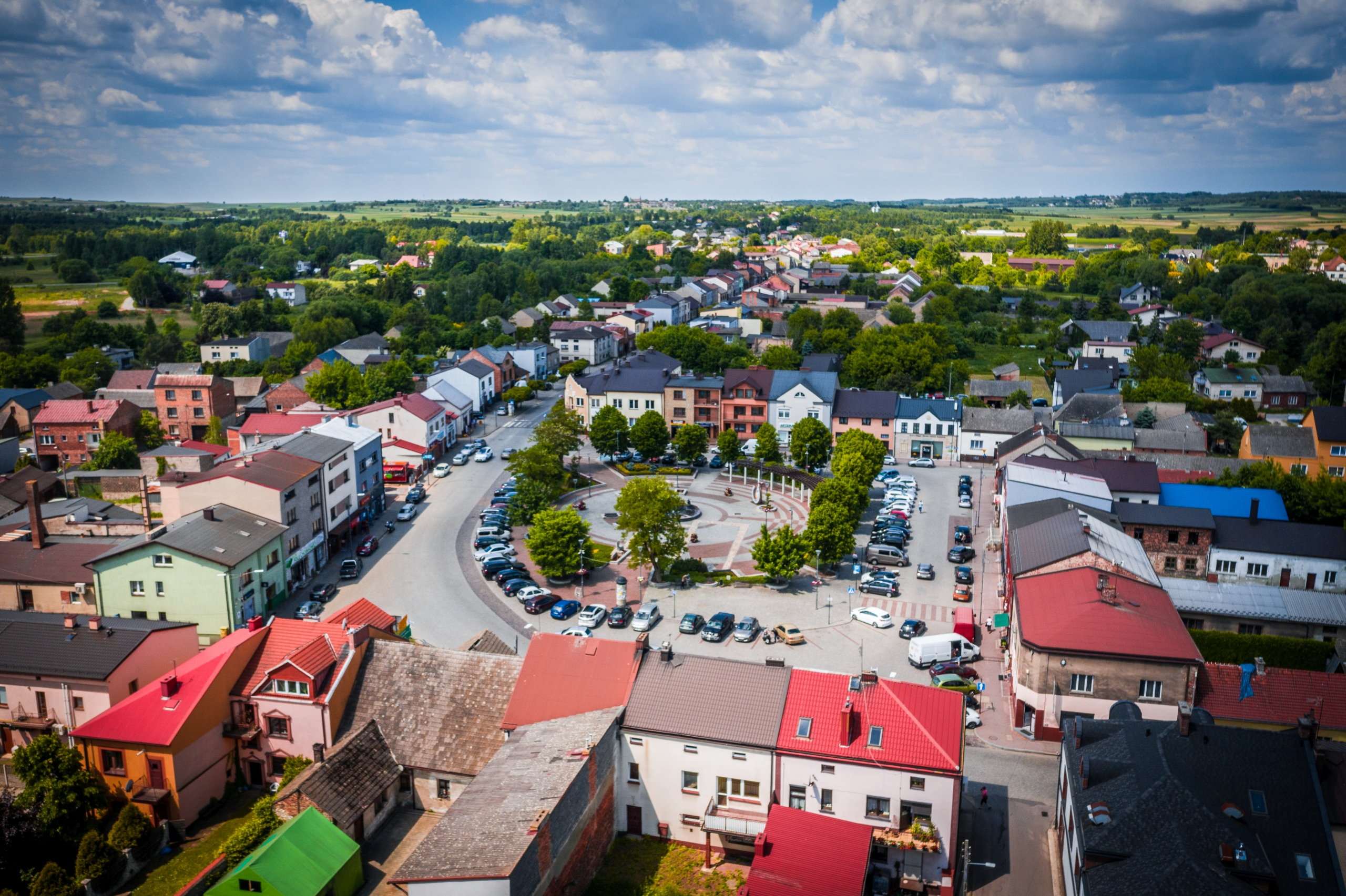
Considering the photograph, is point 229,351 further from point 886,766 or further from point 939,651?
point 886,766

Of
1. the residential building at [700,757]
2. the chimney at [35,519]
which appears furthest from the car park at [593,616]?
the chimney at [35,519]

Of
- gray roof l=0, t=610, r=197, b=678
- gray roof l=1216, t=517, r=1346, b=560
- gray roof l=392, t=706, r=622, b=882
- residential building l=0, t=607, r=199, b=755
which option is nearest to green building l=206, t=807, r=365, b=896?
gray roof l=392, t=706, r=622, b=882

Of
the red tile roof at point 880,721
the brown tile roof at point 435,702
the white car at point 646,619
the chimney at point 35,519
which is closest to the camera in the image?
the red tile roof at point 880,721

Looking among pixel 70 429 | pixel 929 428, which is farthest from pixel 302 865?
pixel 70 429

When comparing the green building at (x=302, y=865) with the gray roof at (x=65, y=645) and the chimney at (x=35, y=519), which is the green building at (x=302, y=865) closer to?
the gray roof at (x=65, y=645)

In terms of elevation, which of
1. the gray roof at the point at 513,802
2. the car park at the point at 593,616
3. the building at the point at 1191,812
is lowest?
the car park at the point at 593,616

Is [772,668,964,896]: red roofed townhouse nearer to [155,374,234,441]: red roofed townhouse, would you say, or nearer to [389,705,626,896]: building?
[389,705,626,896]: building
